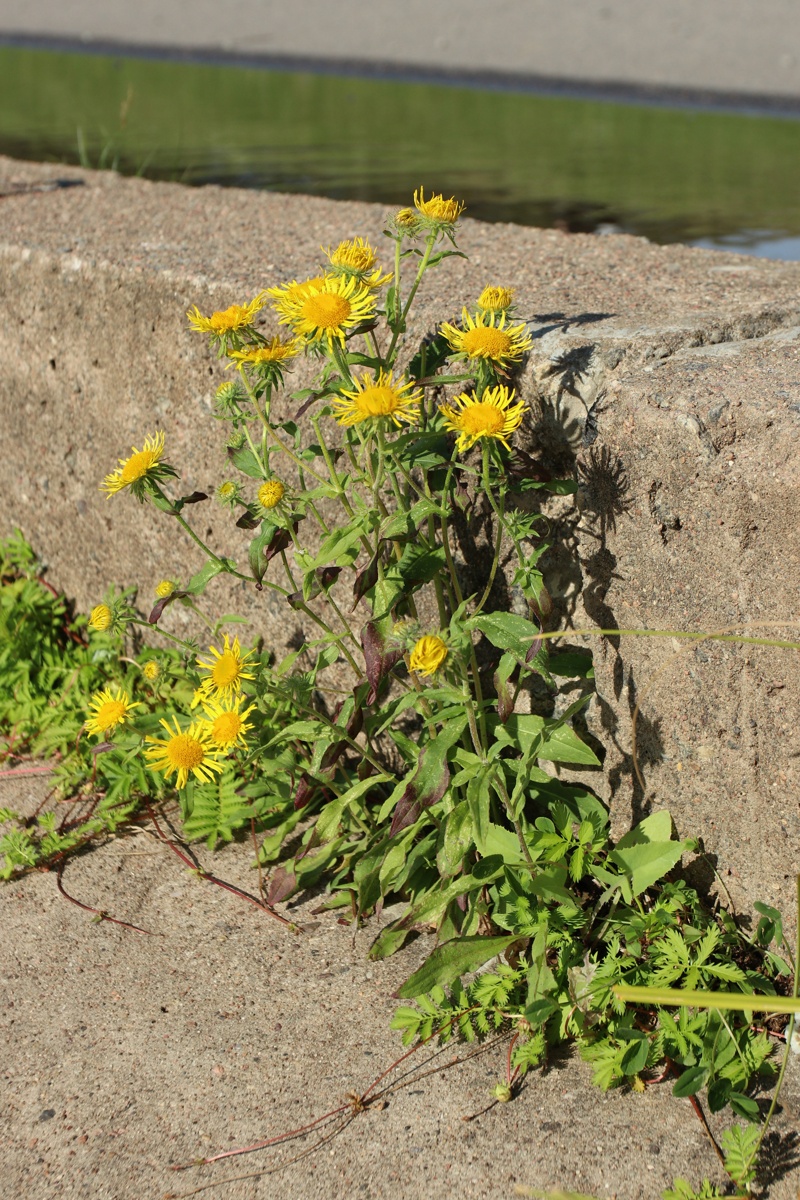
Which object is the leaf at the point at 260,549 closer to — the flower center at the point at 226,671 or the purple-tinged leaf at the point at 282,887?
the flower center at the point at 226,671

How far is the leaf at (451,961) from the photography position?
1.95 metres

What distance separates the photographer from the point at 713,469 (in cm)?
187

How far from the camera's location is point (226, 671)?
2.00 m

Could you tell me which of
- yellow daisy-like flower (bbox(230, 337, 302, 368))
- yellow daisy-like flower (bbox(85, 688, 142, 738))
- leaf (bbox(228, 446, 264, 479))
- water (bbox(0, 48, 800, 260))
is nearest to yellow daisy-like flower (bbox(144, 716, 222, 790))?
yellow daisy-like flower (bbox(85, 688, 142, 738))

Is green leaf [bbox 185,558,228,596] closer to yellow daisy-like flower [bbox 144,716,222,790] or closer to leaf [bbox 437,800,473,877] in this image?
yellow daisy-like flower [bbox 144,716,222,790]

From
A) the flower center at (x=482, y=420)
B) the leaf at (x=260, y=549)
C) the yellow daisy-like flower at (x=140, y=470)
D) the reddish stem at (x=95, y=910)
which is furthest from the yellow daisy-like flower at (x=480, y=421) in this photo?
the reddish stem at (x=95, y=910)

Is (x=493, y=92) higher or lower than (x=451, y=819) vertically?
higher

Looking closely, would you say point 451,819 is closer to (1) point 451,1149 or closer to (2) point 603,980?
(2) point 603,980

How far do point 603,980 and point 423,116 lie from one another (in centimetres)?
739

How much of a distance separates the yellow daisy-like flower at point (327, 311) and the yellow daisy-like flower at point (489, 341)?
0.47 ft

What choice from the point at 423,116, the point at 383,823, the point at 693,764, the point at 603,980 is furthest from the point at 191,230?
the point at 423,116

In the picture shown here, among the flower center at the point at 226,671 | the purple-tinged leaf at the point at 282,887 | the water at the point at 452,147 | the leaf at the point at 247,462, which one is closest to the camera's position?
the flower center at the point at 226,671

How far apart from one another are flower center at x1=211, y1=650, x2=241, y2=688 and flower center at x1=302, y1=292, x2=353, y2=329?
0.57 metres

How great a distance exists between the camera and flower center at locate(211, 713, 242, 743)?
201 centimetres
